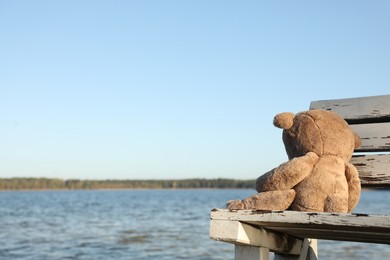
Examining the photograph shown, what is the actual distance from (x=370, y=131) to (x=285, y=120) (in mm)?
613

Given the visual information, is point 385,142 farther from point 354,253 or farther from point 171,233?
A: point 171,233

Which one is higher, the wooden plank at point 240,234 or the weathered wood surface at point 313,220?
the weathered wood surface at point 313,220

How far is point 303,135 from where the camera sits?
2.49 meters

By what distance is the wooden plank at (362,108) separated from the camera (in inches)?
114

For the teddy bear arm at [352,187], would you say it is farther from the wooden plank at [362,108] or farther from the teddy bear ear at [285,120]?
the wooden plank at [362,108]

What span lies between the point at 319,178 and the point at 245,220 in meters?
0.45

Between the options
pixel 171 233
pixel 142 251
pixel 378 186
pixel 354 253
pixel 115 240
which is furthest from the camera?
pixel 171 233

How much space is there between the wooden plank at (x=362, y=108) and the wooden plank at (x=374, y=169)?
21cm

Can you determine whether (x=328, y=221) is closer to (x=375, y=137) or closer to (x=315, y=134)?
(x=315, y=134)

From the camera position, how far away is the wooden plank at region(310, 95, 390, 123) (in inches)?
114

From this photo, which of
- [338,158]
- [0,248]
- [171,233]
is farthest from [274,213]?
[171,233]

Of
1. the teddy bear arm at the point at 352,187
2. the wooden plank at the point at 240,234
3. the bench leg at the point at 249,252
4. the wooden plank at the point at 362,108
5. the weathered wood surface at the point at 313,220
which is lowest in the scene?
the bench leg at the point at 249,252

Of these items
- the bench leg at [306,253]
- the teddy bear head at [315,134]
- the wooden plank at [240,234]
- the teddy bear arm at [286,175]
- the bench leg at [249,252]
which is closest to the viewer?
the wooden plank at [240,234]

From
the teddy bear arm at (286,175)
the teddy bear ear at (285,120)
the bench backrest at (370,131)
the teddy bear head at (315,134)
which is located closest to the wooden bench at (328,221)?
the bench backrest at (370,131)
